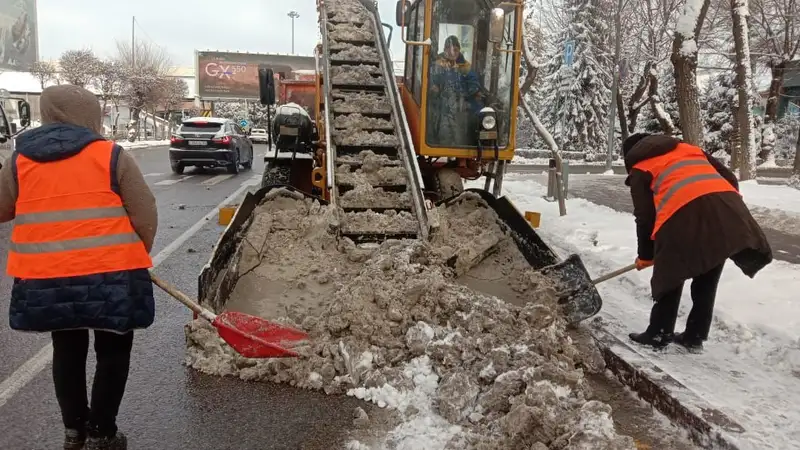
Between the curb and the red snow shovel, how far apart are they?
2.09 meters

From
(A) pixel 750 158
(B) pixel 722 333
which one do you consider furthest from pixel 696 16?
(B) pixel 722 333

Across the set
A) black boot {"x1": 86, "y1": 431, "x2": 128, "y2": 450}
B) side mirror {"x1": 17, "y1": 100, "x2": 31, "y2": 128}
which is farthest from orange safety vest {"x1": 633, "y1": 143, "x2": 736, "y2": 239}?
side mirror {"x1": 17, "y1": 100, "x2": 31, "y2": 128}

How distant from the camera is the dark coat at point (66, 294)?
8.77 ft

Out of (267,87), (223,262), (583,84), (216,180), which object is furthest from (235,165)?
(583,84)

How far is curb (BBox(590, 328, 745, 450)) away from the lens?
3100 millimetres

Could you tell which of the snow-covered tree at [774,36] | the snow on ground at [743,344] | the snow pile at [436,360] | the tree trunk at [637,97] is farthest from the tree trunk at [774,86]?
the snow pile at [436,360]

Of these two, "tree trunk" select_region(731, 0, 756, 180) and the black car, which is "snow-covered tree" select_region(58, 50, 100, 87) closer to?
the black car

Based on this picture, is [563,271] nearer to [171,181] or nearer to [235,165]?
[171,181]

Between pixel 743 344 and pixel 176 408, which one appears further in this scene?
pixel 743 344

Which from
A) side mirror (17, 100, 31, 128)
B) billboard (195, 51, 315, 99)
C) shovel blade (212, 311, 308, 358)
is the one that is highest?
billboard (195, 51, 315, 99)

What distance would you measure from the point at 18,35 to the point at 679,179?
162ft

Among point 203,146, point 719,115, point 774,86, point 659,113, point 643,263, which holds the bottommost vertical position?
point 643,263

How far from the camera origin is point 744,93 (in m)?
15.8

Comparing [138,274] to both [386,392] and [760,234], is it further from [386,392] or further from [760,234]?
[760,234]
